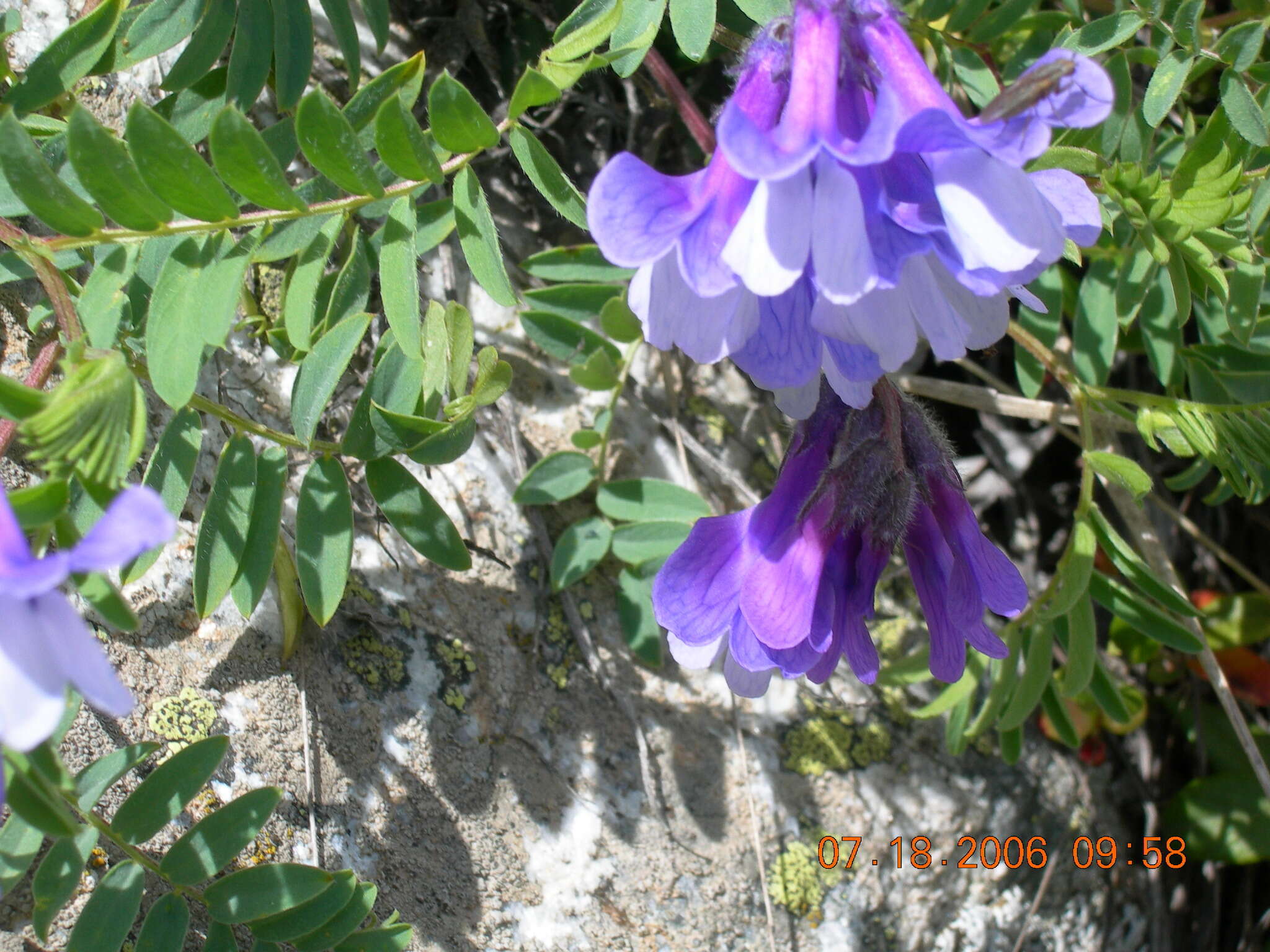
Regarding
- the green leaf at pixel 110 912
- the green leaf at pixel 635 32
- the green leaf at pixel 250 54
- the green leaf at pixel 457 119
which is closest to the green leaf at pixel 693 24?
the green leaf at pixel 635 32

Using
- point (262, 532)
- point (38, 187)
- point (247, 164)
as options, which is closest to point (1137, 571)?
point (262, 532)

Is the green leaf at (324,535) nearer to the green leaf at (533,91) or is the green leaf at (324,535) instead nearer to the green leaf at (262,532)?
the green leaf at (262,532)

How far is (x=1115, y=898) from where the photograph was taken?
246 centimetres

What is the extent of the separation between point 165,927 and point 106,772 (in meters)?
0.23

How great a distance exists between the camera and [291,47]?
1.55 metres

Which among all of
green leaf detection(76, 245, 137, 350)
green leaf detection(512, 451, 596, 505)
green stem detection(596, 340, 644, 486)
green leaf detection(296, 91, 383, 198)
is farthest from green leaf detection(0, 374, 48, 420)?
green stem detection(596, 340, 644, 486)

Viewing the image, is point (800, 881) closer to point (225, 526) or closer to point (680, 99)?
point (225, 526)

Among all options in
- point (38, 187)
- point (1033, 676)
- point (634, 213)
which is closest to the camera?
point (634, 213)

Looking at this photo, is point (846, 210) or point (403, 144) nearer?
point (846, 210)

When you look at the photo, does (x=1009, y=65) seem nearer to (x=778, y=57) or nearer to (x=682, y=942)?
(x=778, y=57)

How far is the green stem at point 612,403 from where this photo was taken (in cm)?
188

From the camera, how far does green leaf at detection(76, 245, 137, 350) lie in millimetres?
1252

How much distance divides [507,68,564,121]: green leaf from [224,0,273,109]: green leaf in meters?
0.47

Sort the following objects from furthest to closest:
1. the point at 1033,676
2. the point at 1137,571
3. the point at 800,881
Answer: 1. the point at 800,881
2. the point at 1033,676
3. the point at 1137,571
